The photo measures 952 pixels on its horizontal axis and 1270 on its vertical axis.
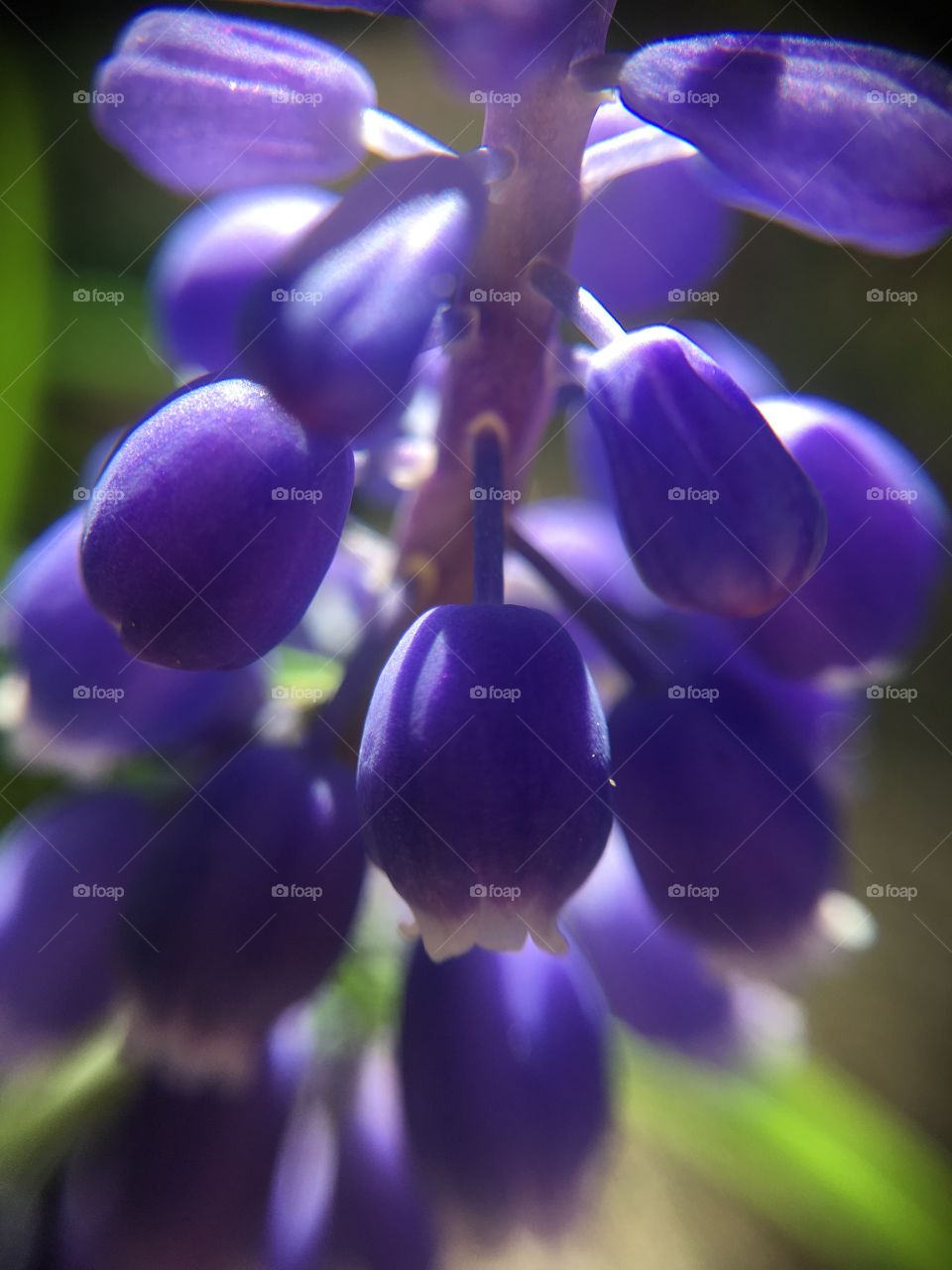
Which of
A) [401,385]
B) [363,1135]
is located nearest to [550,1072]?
[363,1135]

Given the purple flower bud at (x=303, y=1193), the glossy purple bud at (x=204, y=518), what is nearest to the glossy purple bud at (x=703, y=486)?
the glossy purple bud at (x=204, y=518)

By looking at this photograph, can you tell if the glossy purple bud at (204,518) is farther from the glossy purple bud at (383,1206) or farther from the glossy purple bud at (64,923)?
the glossy purple bud at (383,1206)

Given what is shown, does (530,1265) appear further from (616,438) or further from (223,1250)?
(616,438)

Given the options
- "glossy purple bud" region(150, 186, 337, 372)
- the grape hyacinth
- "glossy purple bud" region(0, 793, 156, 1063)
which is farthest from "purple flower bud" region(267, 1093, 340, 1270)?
"glossy purple bud" region(150, 186, 337, 372)

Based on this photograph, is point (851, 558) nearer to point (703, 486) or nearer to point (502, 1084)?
point (703, 486)

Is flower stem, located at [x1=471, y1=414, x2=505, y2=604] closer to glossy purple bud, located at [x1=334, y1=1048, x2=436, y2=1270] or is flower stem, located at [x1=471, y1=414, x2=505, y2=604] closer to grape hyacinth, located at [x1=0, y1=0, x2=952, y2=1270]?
grape hyacinth, located at [x1=0, y1=0, x2=952, y2=1270]

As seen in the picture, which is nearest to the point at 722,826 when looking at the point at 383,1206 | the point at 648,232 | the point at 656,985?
the point at 656,985
